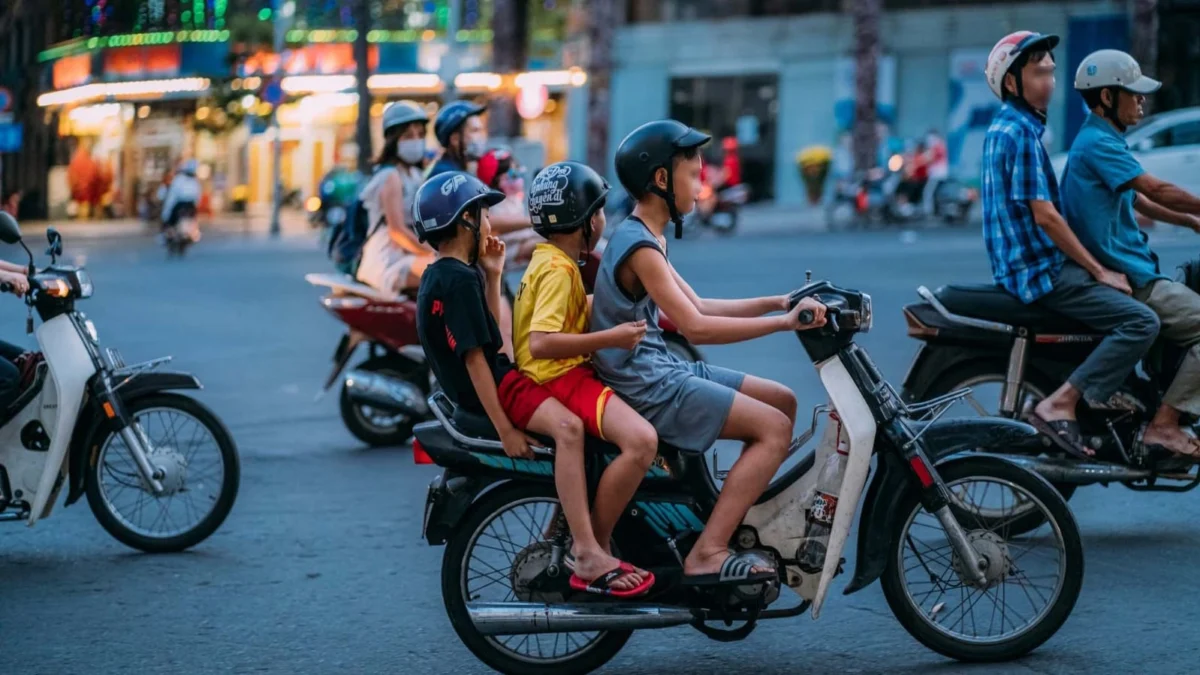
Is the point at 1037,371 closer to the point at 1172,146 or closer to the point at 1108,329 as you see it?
the point at 1108,329

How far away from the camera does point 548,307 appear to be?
192 inches

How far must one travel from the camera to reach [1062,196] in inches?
266

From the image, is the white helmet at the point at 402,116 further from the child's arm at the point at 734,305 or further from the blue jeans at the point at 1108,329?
the child's arm at the point at 734,305

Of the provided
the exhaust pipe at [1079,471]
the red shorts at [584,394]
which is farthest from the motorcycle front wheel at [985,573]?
the exhaust pipe at [1079,471]

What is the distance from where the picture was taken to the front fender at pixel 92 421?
21.8 feet

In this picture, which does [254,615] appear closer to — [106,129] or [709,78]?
[709,78]

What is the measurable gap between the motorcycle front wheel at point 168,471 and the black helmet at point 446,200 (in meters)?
2.03

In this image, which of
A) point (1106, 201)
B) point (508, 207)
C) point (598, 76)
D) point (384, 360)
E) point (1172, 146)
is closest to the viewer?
point (1106, 201)

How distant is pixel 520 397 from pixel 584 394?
0.18 m

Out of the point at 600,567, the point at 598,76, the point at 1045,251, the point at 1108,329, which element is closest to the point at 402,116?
the point at 1045,251

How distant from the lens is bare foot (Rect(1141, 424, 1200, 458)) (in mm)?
6531

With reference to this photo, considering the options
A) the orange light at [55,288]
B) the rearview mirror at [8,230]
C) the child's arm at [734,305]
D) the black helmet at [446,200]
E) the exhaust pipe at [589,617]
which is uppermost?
the black helmet at [446,200]

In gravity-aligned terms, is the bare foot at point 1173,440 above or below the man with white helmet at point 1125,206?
below

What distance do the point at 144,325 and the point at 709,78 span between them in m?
27.0
